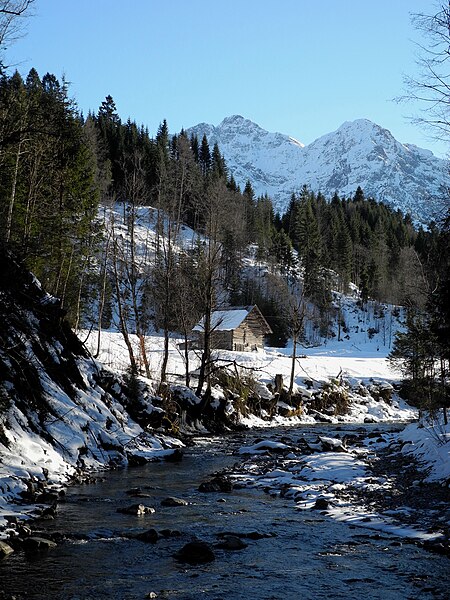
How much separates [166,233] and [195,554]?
27.4m

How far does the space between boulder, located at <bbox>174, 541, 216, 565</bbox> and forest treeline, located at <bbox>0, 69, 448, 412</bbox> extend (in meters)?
5.28

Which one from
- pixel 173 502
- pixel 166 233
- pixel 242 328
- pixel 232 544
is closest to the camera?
pixel 232 544

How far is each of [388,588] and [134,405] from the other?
54.1ft

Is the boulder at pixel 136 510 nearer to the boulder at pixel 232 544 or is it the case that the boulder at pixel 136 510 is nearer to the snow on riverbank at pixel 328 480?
the boulder at pixel 232 544

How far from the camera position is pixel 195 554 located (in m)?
8.95

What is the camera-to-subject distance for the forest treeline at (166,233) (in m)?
21.7

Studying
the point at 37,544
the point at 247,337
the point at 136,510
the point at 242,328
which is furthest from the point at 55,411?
the point at 247,337

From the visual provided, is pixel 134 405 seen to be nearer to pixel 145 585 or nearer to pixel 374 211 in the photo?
pixel 145 585

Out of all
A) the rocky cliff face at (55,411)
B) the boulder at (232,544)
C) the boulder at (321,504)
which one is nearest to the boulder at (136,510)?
the rocky cliff face at (55,411)

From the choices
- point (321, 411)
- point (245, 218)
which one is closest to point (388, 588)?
point (321, 411)

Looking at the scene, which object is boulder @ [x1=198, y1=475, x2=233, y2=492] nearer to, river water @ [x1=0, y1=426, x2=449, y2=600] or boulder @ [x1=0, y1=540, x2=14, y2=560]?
river water @ [x1=0, y1=426, x2=449, y2=600]

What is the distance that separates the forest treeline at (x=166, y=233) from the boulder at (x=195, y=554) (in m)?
5.28

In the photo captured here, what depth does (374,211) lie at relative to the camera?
4875 inches

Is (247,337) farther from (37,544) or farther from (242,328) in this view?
(37,544)
